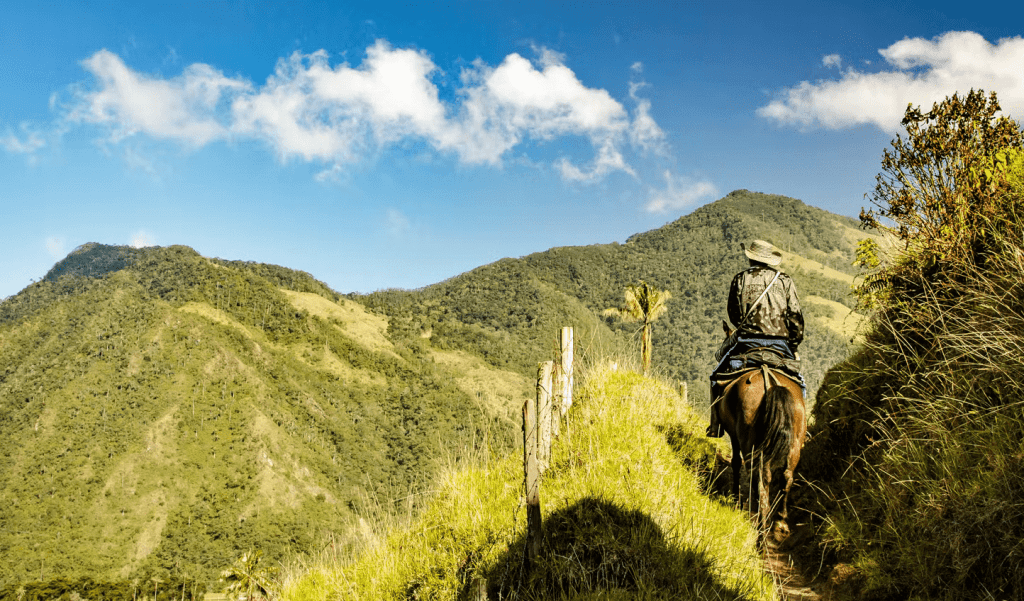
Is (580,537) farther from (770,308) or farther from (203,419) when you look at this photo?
(203,419)

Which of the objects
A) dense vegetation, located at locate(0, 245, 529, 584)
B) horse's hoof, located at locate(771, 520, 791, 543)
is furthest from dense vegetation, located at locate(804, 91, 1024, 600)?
dense vegetation, located at locate(0, 245, 529, 584)

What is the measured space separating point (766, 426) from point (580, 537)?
2.21 meters

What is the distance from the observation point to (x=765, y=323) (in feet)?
18.0

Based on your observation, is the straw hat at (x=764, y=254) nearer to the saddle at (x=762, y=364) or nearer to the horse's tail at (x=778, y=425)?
the saddle at (x=762, y=364)

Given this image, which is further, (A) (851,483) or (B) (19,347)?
(B) (19,347)

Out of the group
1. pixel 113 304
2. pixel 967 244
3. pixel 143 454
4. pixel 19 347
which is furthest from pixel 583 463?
pixel 19 347

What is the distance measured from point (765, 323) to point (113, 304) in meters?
228

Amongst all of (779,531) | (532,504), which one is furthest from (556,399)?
(779,531)

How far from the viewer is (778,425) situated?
497 cm

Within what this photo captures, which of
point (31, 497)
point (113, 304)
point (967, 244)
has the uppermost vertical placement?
point (113, 304)

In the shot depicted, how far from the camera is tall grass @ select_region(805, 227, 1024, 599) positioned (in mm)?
2793

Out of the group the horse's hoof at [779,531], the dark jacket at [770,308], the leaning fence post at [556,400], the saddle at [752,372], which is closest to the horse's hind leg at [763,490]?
the horse's hoof at [779,531]

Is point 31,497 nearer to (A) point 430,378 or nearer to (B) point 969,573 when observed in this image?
(A) point 430,378

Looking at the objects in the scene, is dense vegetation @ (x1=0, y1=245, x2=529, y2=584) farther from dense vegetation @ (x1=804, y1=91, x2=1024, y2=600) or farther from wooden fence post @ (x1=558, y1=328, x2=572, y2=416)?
dense vegetation @ (x1=804, y1=91, x2=1024, y2=600)
